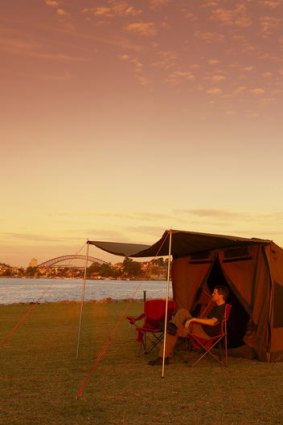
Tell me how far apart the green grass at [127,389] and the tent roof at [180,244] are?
5.19ft

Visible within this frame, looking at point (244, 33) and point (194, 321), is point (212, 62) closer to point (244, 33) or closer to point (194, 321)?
point (244, 33)

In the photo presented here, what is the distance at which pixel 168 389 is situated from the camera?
529 cm

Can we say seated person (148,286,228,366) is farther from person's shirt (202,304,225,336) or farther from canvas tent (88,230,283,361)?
canvas tent (88,230,283,361)

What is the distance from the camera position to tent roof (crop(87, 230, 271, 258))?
6.53 metres

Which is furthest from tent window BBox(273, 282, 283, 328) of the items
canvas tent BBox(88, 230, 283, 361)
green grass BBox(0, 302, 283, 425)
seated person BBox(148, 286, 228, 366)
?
seated person BBox(148, 286, 228, 366)

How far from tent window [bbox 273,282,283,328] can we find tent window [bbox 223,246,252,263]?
25.6 inches

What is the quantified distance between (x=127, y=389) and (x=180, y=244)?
2796mm

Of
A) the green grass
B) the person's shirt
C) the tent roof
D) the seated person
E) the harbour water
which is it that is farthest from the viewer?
the harbour water

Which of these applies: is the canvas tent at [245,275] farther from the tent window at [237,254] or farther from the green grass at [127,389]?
the green grass at [127,389]

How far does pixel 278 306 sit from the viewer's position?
7.29 m

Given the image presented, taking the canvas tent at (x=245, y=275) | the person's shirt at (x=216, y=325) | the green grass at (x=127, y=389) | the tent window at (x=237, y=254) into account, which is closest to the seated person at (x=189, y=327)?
the person's shirt at (x=216, y=325)

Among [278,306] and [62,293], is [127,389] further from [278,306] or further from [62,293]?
[62,293]

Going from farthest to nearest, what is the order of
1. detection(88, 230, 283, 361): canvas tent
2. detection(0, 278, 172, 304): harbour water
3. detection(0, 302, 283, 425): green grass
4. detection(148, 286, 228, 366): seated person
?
detection(0, 278, 172, 304): harbour water → detection(88, 230, 283, 361): canvas tent → detection(148, 286, 228, 366): seated person → detection(0, 302, 283, 425): green grass

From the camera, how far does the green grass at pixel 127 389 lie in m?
4.28
